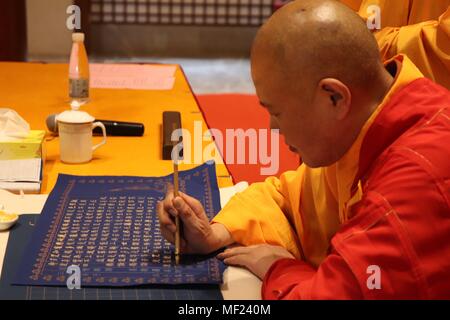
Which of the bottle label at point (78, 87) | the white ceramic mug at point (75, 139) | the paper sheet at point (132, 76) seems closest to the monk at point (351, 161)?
the white ceramic mug at point (75, 139)

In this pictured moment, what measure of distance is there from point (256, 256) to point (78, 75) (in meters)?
1.18

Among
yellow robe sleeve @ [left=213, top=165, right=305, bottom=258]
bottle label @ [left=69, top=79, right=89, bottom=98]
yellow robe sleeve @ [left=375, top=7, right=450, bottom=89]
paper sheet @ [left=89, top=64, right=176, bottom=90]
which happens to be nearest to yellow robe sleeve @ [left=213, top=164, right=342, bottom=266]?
yellow robe sleeve @ [left=213, top=165, right=305, bottom=258]

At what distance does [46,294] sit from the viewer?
1.08 m

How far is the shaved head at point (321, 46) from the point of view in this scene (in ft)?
3.37

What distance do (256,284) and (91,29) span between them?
5.10 m

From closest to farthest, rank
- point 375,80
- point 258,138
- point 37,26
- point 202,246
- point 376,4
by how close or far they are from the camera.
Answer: point 375,80 < point 202,246 < point 376,4 < point 258,138 < point 37,26

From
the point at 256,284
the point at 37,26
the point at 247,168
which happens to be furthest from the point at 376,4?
the point at 37,26

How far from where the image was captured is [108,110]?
85.1 inches

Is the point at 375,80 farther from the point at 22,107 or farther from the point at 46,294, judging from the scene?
the point at 22,107

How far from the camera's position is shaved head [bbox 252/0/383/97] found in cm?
103

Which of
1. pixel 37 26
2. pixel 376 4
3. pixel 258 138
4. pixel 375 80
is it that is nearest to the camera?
pixel 375 80

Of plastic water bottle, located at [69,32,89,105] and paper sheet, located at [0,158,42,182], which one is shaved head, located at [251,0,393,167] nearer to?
paper sheet, located at [0,158,42,182]

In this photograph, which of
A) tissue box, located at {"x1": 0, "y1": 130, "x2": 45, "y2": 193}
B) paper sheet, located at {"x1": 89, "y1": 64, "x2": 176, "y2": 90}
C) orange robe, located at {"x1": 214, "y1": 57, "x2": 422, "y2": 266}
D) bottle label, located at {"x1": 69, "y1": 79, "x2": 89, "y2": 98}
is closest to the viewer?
orange robe, located at {"x1": 214, "y1": 57, "x2": 422, "y2": 266}

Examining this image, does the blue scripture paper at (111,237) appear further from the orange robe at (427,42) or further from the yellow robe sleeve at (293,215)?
the orange robe at (427,42)
